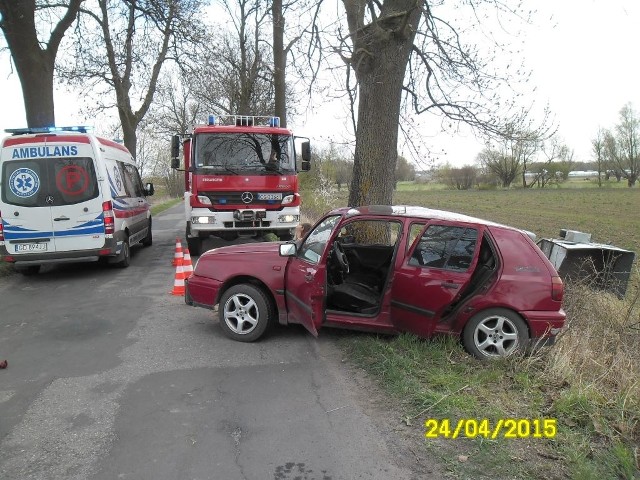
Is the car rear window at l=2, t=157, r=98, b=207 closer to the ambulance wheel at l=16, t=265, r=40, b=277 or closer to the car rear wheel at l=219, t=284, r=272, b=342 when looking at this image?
the ambulance wheel at l=16, t=265, r=40, b=277

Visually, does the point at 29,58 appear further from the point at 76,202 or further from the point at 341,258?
the point at 341,258

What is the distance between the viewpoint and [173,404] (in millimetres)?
3914

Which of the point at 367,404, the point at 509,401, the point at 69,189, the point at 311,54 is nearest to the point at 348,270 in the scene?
the point at 367,404

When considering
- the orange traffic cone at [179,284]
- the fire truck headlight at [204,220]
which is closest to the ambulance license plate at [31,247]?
the orange traffic cone at [179,284]

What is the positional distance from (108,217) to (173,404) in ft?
19.1

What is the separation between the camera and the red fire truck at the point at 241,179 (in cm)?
1025

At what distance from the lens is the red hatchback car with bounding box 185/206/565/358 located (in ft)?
15.1

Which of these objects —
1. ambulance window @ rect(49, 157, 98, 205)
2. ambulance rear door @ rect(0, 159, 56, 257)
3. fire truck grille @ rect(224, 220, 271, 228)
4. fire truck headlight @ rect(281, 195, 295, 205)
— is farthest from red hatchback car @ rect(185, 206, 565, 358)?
fire truck headlight @ rect(281, 195, 295, 205)

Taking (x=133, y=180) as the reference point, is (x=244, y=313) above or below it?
below

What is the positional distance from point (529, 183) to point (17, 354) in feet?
250

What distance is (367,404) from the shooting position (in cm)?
394

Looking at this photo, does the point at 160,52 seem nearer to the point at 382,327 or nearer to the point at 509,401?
the point at 382,327

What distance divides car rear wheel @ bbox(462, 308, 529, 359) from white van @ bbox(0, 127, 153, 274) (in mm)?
6776

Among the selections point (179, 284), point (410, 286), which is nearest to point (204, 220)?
point (179, 284)
